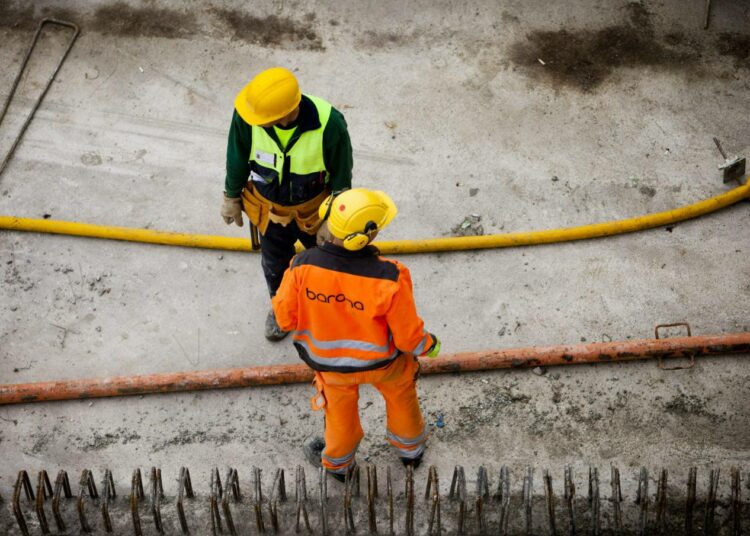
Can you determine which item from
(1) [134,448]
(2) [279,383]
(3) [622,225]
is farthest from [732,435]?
(1) [134,448]

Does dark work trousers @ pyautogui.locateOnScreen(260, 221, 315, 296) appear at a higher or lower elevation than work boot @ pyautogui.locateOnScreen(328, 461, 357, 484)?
higher

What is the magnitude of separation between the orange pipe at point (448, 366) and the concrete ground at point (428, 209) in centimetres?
16

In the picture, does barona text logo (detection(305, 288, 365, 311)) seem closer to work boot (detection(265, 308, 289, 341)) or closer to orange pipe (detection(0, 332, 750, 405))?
orange pipe (detection(0, 332, 750, 405))

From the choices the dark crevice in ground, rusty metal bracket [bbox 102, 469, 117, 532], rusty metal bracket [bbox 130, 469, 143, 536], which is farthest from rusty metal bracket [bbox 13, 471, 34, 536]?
the dark crevice in ground

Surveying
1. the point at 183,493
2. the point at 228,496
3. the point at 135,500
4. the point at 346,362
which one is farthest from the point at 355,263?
the point at 183,493

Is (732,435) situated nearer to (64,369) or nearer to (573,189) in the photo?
(573,189)

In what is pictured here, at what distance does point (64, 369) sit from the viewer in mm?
5066

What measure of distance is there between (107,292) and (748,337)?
417 centimetres

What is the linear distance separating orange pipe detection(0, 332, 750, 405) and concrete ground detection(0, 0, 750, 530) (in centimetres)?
16

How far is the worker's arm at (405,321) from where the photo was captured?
357 cm

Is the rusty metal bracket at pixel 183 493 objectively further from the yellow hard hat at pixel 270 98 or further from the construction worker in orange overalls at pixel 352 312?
the yellow hard hat at pixel 270 98

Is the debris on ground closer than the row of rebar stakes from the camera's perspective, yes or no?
No

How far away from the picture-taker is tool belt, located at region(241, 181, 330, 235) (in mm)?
4449

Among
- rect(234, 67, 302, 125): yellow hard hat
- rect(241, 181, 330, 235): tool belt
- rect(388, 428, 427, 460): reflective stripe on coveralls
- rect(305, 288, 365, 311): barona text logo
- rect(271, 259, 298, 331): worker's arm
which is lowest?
rect(388, 428, 427, 460): reflective stripe on coveralls
